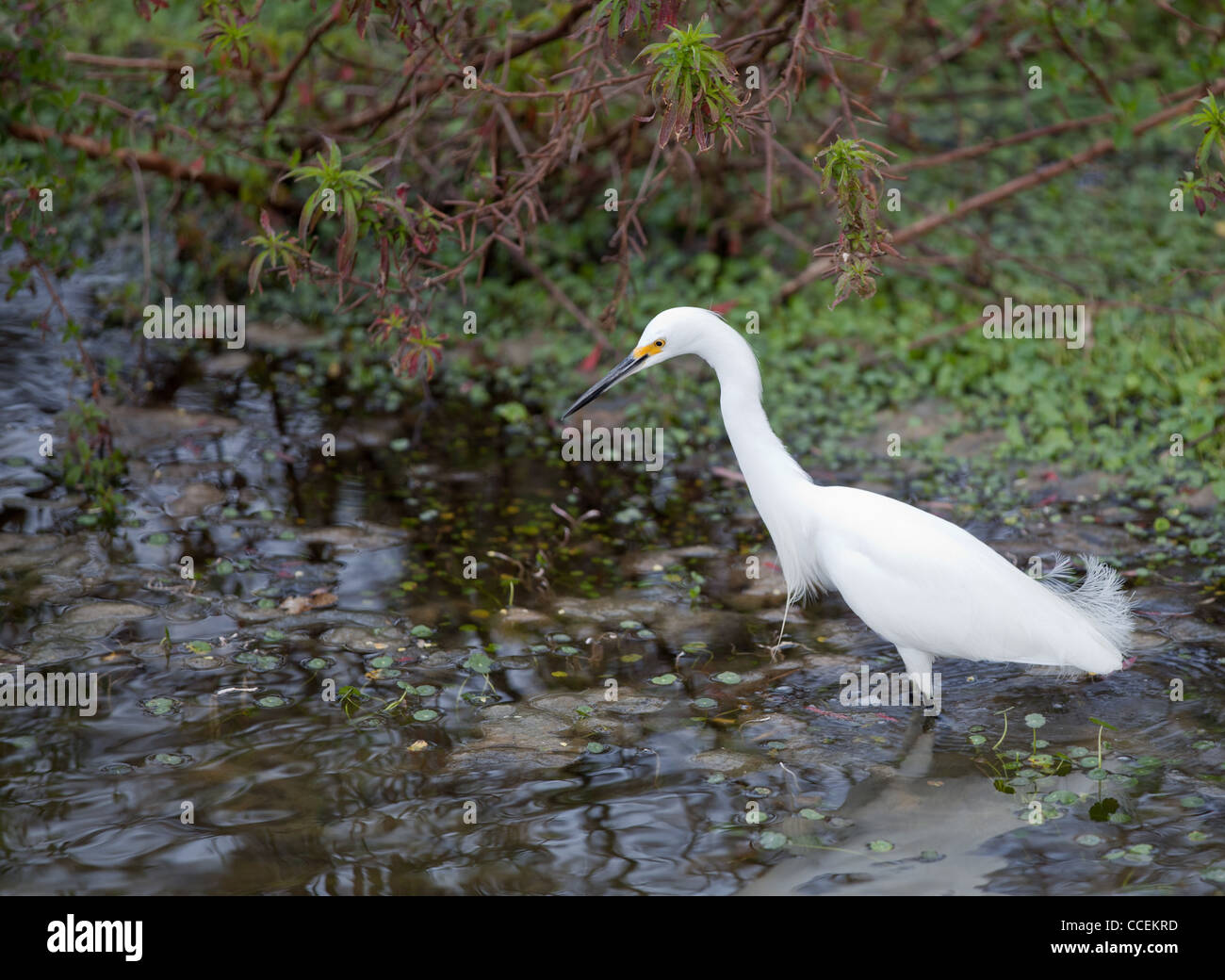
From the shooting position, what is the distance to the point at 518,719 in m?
4.56

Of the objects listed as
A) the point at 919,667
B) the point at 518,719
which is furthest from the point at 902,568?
the point at 518,719

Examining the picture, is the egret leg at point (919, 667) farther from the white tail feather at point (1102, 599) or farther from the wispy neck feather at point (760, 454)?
the white tail feather at point (1102, 599)

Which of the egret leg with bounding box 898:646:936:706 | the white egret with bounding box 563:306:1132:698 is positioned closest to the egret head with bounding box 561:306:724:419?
the white egret with bounding box 563:306:1132:698

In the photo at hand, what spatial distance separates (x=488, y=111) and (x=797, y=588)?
385 cm

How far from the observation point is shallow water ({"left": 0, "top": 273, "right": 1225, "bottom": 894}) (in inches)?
150

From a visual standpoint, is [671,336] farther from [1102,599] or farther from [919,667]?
[1102,599]

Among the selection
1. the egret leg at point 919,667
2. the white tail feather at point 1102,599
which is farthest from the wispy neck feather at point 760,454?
the white tail feather at point 1102,599

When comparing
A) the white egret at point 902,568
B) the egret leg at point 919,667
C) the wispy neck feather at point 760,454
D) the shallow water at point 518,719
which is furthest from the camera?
the wispy neck feather at point 760,454

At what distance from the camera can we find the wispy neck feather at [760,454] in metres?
4.66

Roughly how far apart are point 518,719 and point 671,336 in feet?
5.02

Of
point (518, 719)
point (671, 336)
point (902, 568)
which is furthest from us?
point (671, 336)

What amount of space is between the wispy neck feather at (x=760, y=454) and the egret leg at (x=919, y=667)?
0.51 meters
